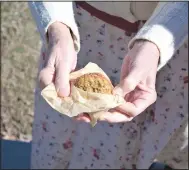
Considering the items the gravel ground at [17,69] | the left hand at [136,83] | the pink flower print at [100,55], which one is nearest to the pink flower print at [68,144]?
the pink flower print at [100,55]

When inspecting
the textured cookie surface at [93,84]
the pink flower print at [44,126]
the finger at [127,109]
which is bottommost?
the pink flower print at [44,126]

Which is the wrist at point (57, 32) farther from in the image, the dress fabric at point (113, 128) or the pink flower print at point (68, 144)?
the pink flower print at point (68, 144)

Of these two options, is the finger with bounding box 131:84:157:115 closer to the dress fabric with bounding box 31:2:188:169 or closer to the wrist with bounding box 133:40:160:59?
the wrist with bounding box 133:40:160:59

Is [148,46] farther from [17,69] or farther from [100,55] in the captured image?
[17,69]

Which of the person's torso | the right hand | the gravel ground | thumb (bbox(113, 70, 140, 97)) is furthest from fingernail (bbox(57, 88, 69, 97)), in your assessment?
the gravel ground

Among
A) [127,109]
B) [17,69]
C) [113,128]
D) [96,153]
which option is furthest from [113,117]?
[17,69]
